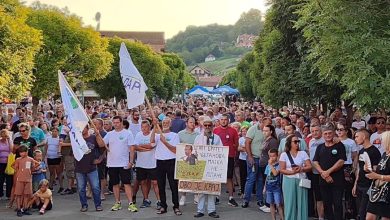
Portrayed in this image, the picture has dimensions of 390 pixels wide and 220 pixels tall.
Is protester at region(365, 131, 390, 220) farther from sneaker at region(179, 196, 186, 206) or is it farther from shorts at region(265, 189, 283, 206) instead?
sneaker at region(179, 196, 186, 206)

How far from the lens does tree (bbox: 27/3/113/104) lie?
2567 centimetres

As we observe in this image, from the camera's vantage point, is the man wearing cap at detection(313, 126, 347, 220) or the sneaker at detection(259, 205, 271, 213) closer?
the man wearing cap at detection(313, 126, 347, 220)

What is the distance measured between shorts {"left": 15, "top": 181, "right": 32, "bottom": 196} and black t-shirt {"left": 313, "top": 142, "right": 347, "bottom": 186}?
556 centimetres

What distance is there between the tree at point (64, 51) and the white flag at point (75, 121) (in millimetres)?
15496

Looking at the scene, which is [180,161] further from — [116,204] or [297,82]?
[297,82]

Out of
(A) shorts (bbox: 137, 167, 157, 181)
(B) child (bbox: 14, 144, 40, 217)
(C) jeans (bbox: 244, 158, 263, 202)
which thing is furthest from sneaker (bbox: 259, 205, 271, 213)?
(B) child (bbox: 14, 144, 40, 217)

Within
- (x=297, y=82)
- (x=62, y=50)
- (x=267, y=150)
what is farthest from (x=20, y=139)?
(x=62, y=50)

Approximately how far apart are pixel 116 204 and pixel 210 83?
166332 mm

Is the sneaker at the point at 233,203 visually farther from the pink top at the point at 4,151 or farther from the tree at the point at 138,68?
the tree at the point at 138,68

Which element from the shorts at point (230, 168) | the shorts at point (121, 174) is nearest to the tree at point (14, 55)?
the shorts at point (121, 174)

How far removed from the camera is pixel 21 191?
10.9 m

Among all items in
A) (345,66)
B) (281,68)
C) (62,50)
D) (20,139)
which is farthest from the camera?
(62,50)

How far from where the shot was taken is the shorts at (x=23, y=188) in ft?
35.6

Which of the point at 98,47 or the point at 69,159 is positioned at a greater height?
the point at 98,47
